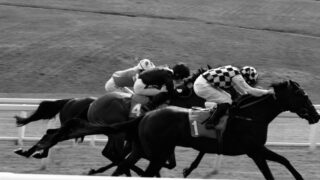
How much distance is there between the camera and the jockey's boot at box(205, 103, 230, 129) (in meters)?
6.86

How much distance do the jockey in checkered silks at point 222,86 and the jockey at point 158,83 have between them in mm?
756

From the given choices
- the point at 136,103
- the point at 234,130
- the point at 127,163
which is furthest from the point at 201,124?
the point at 136,103

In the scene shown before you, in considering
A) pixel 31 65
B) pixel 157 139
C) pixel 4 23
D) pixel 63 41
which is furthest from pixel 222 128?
pixel 4 23

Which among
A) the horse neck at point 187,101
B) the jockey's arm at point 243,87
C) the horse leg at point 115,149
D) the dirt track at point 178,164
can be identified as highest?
the jockey's arm at point 243,87

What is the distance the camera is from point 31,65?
902 inches

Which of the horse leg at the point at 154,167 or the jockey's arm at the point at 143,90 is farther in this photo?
the jockey's arm at the point at 143,90

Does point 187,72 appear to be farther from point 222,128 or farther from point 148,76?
point 222,128

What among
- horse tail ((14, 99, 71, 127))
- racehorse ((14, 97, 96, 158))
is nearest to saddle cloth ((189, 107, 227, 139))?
racehorse ((14, 97, 96, 158))

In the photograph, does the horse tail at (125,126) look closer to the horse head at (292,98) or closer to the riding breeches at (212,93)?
the riding breeches at (212,93)

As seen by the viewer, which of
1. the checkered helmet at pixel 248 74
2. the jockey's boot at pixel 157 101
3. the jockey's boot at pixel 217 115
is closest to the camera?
the jockey's boot at pixel 217 115

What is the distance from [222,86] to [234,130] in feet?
1.70

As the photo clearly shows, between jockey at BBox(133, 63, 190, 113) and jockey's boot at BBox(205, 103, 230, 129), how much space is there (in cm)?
114

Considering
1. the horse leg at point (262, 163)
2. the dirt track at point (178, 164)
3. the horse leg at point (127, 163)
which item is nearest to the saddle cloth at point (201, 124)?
the horse leg at point (262, 163)

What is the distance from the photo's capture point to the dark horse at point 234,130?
656 cm
